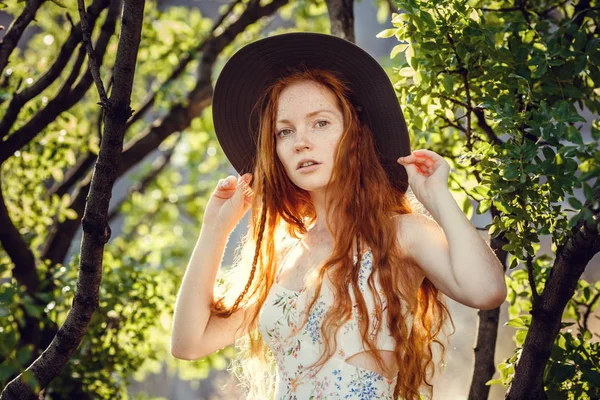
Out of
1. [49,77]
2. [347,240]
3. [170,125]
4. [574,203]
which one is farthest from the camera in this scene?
[170,125]

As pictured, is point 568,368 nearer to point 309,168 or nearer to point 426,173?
point 426,173

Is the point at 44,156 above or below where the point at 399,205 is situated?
above

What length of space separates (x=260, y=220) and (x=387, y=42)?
4177mm

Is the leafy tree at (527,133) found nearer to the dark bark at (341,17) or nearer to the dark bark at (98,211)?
the dark bark at (341,17)

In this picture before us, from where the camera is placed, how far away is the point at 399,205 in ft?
7.43

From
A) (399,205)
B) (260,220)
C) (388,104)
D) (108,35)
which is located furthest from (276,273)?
(108,35)

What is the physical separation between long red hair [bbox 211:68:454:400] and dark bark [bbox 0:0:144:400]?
0.49m

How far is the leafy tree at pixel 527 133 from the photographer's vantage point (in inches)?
75.4

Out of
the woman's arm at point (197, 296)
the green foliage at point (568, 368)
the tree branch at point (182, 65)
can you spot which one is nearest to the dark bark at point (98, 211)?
the woman's arm at point (197, 296)

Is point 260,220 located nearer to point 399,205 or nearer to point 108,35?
point 399,205

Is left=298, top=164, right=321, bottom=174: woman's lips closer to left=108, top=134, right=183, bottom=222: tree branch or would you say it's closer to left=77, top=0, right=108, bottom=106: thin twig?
left=77, top=0, right=108, bottom=106: thin twig

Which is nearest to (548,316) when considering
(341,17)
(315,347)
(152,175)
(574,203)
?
(574,203)

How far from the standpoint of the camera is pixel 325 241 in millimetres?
2271

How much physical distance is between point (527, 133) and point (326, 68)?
677 millimetres
